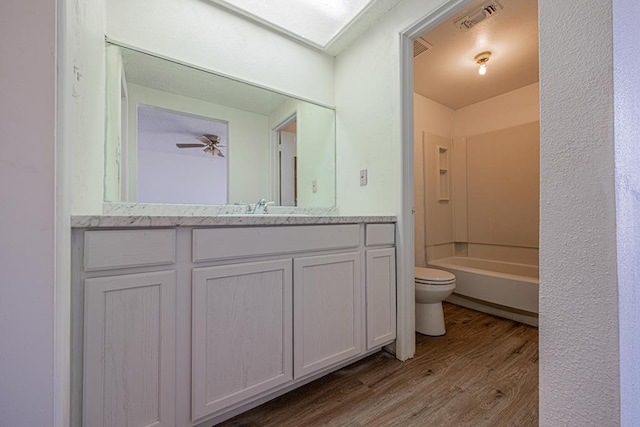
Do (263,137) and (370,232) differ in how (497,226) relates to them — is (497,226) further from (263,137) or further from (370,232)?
(263,137)

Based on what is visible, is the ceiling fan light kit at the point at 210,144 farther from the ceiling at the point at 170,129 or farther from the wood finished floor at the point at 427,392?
the wood finished floor at the point at 427,392

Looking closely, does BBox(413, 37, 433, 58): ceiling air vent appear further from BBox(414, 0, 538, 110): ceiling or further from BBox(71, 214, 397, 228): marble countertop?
BBox(71, 214, 397, 228): marble countertop

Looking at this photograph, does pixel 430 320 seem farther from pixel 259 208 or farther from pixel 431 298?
pixel 259 208

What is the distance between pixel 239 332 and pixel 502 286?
7.04 feet

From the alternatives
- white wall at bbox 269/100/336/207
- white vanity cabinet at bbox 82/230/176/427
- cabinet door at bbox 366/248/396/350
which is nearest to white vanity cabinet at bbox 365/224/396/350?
cabinet door at bbox 366/248/396/350

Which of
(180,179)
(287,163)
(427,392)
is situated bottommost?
(427,392)

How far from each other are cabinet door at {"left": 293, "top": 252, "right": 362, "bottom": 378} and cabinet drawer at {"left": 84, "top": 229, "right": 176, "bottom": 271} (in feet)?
1.72

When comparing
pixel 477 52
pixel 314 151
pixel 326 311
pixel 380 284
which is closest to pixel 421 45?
pixel 477 52

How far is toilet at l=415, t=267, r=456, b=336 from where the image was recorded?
6.08 feet

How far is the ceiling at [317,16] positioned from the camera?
5.47 feet

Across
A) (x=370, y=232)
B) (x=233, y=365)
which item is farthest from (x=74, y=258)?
(x=370, y=232)

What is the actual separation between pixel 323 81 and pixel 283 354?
6.31ft

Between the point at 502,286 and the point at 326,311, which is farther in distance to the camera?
the point at 502,286

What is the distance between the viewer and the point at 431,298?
1881mm
